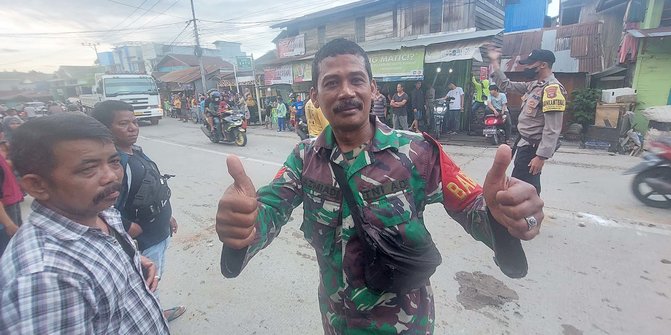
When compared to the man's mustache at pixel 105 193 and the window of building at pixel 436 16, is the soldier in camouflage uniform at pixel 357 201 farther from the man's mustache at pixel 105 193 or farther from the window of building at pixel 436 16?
the window of building at pixel 436 16

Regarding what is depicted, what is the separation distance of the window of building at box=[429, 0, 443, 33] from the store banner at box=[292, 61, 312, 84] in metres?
4.94

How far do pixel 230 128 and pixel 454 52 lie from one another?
22.5 feet

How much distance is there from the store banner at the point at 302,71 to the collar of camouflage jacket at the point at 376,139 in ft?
39.9

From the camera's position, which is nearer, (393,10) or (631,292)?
(631,292)

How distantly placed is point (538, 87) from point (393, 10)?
36.9 ft

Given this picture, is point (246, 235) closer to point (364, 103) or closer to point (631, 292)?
point (364, 103)

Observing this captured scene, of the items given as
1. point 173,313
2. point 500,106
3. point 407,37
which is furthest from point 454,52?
point 173,313

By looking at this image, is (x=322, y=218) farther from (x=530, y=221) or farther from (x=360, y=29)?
(x=360, y=29)

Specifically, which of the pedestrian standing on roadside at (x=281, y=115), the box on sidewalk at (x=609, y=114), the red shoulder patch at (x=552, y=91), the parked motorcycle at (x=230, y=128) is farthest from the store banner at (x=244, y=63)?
the red shoulder patch at (x=552, y=91)

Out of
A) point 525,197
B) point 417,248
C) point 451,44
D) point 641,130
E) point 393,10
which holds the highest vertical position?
point 393,10

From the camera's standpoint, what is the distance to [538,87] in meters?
3.09

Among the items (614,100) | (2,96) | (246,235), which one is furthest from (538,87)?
(2,96)

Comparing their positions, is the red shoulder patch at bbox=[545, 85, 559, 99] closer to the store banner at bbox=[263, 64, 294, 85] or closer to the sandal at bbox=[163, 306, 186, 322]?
the sandal at bbox=[163, 306, 186, 322]

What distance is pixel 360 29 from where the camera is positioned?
46.0ft
